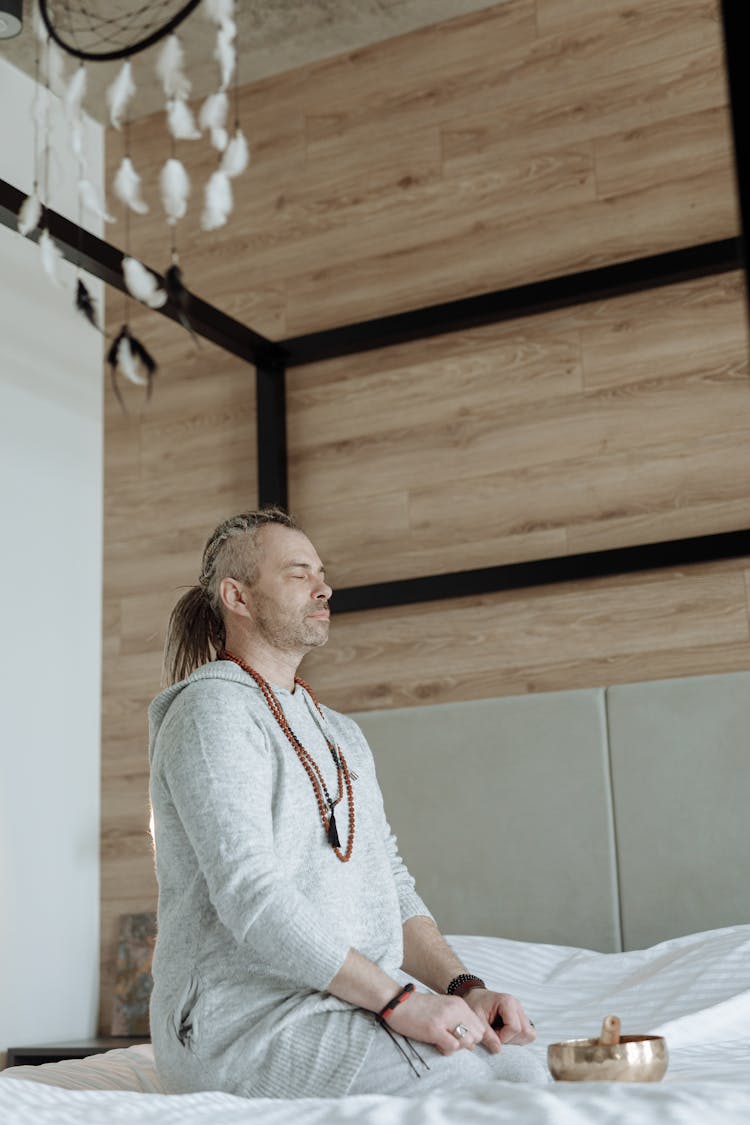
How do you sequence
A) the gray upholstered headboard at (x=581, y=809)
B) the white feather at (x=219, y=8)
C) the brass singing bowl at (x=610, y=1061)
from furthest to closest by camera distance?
the gray upholstered headboard at (x=581, y=809), the white feather at (x=219, y=8), the brass singing bowl at (x=610, y=1061)

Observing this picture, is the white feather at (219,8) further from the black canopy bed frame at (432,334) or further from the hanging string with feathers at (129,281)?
the black canopy bed frame at (432,334)

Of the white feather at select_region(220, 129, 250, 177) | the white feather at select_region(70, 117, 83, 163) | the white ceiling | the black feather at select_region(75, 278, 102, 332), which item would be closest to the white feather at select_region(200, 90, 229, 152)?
the white feather at select_region(220, 129, 250, 177)

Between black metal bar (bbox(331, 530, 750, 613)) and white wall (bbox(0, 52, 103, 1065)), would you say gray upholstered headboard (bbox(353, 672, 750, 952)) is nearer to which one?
black metal bar (bbox(331, 530, 750, 613))

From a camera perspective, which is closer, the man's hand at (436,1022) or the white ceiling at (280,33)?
the man's hand at (436,1022)

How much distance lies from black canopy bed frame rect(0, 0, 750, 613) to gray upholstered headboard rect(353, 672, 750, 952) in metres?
0.29

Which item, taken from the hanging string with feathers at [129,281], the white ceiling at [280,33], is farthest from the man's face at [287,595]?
the white ceiling at [280,33]

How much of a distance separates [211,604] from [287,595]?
0.16 meters

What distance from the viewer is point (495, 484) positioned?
134 inches

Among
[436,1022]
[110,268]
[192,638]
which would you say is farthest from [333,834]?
[110,268]

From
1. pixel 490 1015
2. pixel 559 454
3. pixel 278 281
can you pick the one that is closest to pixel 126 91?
pixel 490 1015

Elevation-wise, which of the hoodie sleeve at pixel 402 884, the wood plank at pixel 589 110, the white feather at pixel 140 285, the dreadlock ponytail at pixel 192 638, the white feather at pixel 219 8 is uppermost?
the wood plank at pixel 589 110

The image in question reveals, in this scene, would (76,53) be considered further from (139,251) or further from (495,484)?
(139,251)

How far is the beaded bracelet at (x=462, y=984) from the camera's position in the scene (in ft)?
6.16

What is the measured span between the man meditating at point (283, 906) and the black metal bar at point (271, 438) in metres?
1.47
